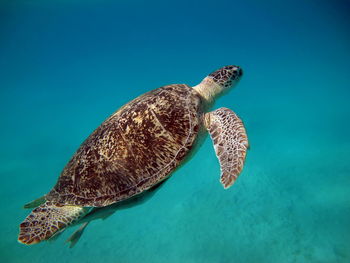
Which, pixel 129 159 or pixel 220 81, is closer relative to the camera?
pixel 129 159

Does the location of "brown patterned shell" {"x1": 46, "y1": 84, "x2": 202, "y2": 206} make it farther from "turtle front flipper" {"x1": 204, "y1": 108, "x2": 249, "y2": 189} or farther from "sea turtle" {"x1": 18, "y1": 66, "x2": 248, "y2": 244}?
"turtle front flipper" {"x1": 204, "y1": 108, "x2": 249, "y2": 189}

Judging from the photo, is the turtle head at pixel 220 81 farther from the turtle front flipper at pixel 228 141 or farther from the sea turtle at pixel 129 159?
the sea turtle at pixel 129 159

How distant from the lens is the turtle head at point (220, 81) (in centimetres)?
391

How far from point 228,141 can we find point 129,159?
1.27 metres

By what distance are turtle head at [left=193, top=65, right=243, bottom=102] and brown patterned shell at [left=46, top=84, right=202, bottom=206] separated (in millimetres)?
1243

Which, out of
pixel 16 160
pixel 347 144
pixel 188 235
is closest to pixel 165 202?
pixel 188 235

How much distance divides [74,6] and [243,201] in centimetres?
3539

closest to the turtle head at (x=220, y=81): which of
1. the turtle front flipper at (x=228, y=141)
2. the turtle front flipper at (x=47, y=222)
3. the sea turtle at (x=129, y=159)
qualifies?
the turtle front flipper at (x=228, y=141)

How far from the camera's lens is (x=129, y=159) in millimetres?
2479

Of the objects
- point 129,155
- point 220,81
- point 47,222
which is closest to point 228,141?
point 129,155

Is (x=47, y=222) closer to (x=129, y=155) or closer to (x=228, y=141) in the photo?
(x=129, y=155)

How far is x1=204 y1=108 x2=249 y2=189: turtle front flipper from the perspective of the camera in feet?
7.75

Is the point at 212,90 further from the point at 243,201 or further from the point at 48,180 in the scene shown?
the point at 48,180

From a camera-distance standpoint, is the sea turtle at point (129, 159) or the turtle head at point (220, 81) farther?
the turtle head at point (220, 81)
